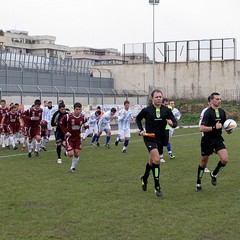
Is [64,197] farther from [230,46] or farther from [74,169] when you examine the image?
[230,46]

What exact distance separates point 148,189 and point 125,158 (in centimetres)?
684

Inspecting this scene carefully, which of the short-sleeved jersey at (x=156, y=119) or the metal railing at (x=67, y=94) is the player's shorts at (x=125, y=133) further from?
the metal railing at (x=67, y=94)

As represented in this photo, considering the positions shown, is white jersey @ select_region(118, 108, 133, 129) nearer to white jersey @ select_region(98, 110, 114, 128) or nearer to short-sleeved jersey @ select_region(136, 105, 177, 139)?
white jersey @ select_region(98, 110, 114, 128)

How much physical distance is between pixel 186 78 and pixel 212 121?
43643 millimetres

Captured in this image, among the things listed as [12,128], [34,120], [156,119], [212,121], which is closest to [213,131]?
[212,121]

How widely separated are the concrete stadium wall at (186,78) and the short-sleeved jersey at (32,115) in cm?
3688

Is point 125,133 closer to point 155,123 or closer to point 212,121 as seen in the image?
point 212,121

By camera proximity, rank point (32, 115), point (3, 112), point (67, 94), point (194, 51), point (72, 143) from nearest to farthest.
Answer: point (72, 143) < point (32, 115) < point (3, 112) < point (67, 94) < point (194, 51)

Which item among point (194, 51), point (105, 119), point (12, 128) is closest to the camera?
point (12, 128)

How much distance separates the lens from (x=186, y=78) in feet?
177

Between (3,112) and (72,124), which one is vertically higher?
(3,112)

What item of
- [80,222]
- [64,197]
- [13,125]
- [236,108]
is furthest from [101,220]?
[236,108]

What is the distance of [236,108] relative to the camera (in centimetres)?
4972

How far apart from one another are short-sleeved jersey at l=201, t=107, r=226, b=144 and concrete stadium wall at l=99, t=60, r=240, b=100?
42.5 metres
